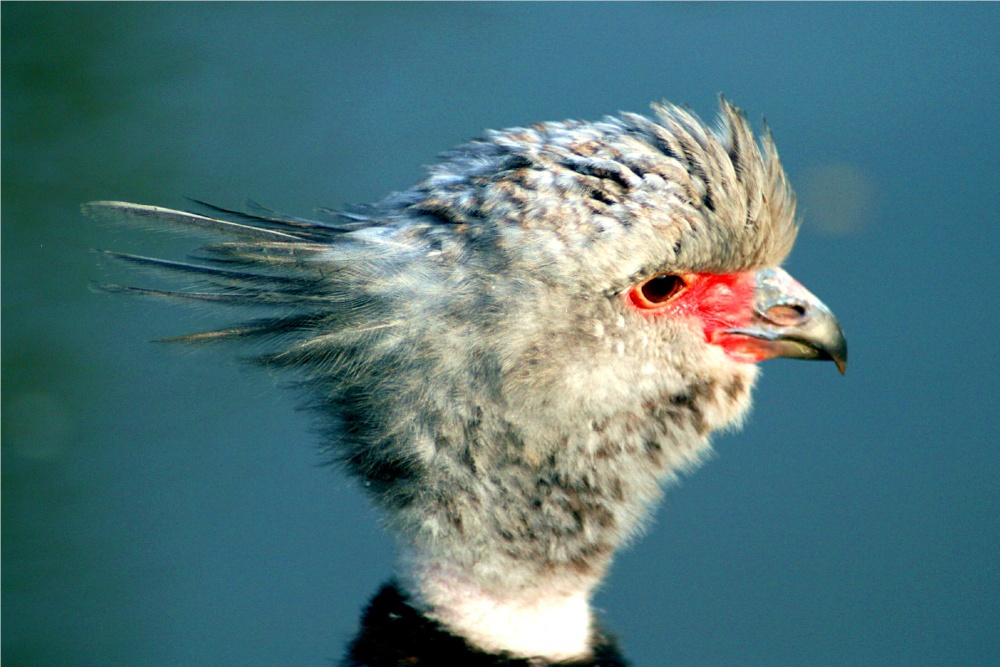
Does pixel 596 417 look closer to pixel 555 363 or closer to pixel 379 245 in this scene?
pixel 555 363

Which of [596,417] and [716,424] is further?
[716,424]

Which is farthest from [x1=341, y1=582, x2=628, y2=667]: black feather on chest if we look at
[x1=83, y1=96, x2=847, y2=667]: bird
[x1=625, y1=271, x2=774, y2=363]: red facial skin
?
[x1=625, y1=271, x2=774, y2=363]: red facial skin

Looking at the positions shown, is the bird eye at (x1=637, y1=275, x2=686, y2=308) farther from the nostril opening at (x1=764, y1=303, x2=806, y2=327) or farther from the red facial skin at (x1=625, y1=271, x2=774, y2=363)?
the nostril opening at (x1=764, y1=303, x2=806, y2=327)

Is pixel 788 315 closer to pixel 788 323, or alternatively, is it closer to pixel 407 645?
pixel 788 323

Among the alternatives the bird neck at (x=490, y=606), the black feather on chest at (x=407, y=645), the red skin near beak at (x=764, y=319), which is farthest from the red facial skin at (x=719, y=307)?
the black feather on chest at (x=407, y=645)

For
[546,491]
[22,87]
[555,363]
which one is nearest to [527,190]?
[555,363]

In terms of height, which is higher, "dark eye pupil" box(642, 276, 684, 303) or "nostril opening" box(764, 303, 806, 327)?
"nostril opening" box(764, 303, 806, 327)

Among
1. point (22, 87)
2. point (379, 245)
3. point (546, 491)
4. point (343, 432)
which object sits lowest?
point (546, 491)
